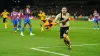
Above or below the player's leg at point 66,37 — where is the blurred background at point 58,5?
below

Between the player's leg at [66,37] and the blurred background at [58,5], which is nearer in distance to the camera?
the player's leg at [66,37]

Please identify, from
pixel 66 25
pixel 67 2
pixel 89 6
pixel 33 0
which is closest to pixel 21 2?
pixel 33 0

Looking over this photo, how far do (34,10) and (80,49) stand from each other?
2134 inches

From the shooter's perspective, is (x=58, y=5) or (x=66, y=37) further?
(x=58, y=5)

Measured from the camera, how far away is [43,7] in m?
73.1

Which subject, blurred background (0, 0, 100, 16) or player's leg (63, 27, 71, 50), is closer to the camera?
player's leg (63, 27, 71, 50)

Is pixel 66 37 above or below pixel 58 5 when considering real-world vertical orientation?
above

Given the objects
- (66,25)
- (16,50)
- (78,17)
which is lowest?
(78,17)

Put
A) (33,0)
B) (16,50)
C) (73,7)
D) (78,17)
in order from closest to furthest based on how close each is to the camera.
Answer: (16,50), (78,17), (73,7), (33,0)

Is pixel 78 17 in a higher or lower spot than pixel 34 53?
lower

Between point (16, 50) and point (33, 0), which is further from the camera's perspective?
point (33, 0)

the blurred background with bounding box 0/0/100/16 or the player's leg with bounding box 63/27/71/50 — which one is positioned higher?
the player's leg with bounding box 63/27/71/50

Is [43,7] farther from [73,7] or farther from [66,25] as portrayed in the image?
[66,25]

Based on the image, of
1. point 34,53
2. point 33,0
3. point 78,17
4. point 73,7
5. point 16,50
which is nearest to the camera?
point 34,53
